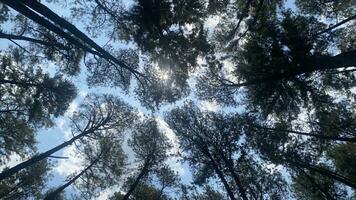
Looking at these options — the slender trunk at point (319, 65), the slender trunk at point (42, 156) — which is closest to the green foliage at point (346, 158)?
the slender trunk at point (319, 65)

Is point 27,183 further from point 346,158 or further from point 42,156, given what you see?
point 346,158

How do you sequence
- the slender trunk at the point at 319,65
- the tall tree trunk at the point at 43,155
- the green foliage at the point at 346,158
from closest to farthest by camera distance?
the slender trunk at the point at 319,65
the tall tree trunk at the point at 43,155
the green foliage at the point at 346,158

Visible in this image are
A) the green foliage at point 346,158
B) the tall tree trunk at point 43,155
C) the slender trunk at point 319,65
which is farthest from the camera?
the green foliage at point 346,158

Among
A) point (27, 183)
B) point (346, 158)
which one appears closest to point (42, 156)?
point (27, 183)

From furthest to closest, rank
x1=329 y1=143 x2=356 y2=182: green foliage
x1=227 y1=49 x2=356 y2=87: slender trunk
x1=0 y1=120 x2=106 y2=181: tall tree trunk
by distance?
x1=329 y1=143 x2=356 y2=182: green foliage, x1=0 y1=120 x2=106 y2=181: tall tree trunk, x1=227 y1=49 x2=356 y2=87: slender trunk

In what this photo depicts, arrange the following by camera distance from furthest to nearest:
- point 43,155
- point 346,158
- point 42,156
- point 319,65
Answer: point 346,158, point 43,155, point 42,156, point 319,65

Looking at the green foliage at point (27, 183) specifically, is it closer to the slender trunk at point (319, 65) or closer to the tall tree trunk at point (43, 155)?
the tall tree trunk at point (43, 155)

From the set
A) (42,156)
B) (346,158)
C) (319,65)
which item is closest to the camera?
(319,65)

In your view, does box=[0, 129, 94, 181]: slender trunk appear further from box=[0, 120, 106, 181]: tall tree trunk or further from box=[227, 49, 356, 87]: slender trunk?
box=[227, 49, 356, 87]: slender trunk

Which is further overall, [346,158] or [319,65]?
[346,158]

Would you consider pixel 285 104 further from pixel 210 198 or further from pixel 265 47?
pixel 210 198

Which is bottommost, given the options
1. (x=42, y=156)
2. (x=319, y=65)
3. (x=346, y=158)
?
(x=42, y=156)

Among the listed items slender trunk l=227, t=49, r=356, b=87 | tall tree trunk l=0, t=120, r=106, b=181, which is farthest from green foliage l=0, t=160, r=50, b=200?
slender trunk l=227, t=49, r=356, b=87

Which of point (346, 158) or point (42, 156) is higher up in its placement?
point (346, 158)
